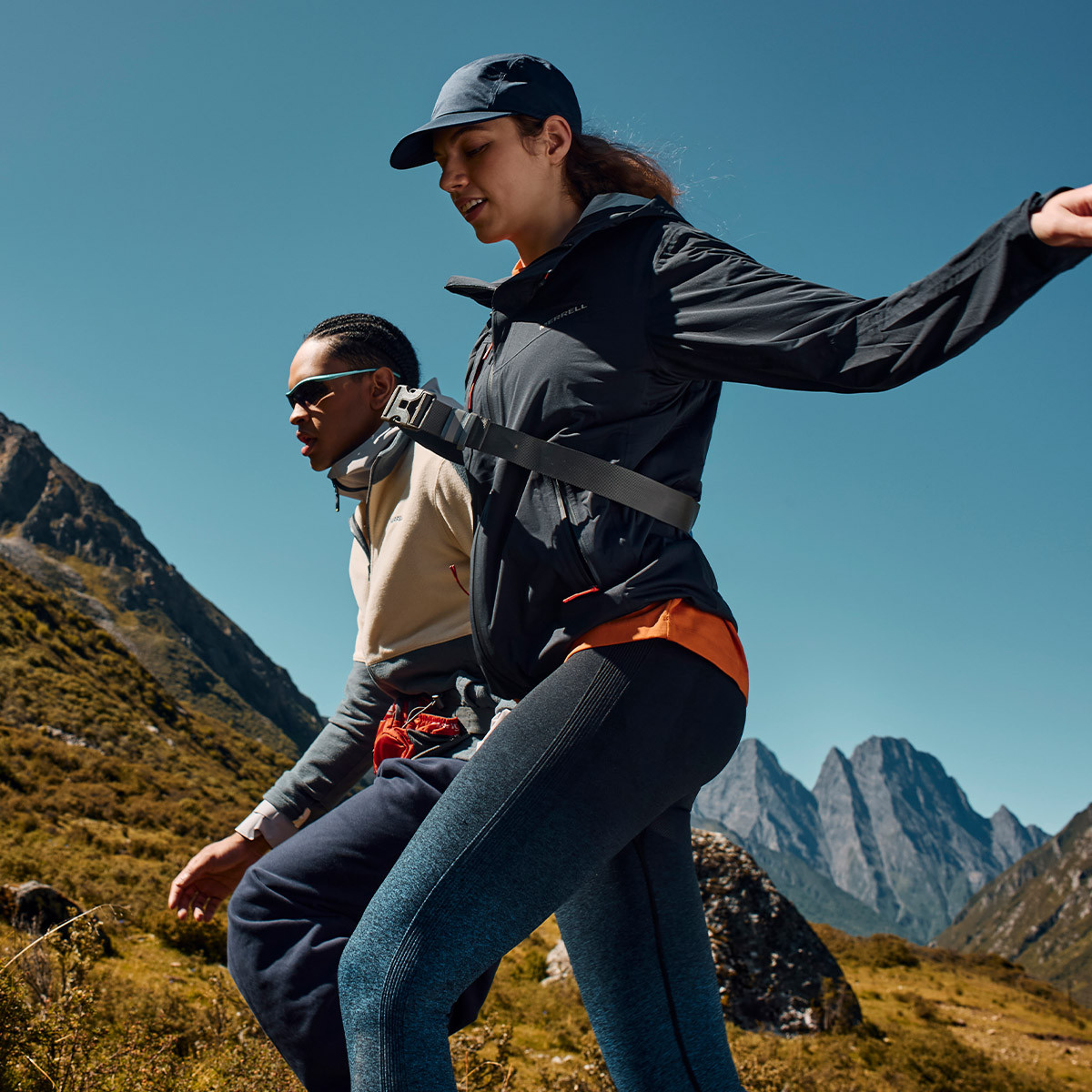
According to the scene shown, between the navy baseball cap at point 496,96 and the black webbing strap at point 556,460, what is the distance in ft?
1.79

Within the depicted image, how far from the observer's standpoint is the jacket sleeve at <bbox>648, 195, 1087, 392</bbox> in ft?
3.28

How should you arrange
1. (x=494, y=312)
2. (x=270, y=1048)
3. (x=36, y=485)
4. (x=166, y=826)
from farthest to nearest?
(x=36, y=485)
(x=166, y=826)
(x=270, y=1048)
(x=494, y=312)

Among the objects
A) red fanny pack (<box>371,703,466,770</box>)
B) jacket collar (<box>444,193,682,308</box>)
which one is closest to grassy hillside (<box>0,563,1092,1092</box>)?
red fanny pack (<box>371,703,466,770</box>)

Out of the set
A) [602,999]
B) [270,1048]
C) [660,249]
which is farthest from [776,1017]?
[660,249]

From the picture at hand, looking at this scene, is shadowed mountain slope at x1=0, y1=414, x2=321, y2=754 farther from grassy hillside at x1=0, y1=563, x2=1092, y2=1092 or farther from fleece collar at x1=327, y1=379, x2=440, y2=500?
fleece collar at x1=327, y1=379, x2=440, y2=500

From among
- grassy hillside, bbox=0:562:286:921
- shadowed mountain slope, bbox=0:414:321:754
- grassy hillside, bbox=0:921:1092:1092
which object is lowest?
shadowed mountain slope, bbox=0:414:321:754

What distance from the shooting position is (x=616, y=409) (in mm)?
1344

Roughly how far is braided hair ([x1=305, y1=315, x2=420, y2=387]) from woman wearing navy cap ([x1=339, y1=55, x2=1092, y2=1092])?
2.27 ft

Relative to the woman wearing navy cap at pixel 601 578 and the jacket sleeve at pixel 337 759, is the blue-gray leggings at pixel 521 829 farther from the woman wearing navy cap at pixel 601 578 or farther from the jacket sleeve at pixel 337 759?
the jacket sleeve at pixel 337 759

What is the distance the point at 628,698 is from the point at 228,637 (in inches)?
4727

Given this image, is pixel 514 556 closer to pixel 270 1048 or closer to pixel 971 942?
pixel 270 1048

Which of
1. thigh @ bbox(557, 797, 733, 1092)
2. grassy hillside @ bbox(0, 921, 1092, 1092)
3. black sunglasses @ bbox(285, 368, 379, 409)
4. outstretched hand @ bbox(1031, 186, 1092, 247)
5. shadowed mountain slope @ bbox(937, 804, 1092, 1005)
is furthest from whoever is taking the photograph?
shadowed mountain slope @ bbox(937, 804, 1092, 1005)

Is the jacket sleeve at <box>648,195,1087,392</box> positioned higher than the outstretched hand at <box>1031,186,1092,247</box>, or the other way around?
the outstretched hand at <box>1031,186,1092,247</box>

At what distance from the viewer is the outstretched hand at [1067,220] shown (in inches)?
36.1
